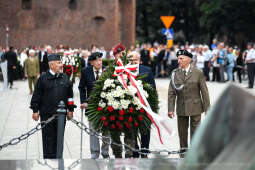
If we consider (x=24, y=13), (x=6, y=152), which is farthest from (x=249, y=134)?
(x=24, y=13)

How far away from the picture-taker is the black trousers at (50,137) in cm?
823

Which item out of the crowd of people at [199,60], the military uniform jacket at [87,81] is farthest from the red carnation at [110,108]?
the crowd of people at [199,60]

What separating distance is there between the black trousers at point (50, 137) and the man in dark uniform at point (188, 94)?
1907mm

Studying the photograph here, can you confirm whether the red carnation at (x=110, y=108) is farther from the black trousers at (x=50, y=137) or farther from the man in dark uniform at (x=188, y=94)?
the man in dark uniform at (x=188, y=94)

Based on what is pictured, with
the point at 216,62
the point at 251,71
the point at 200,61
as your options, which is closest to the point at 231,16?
the point at 216,62

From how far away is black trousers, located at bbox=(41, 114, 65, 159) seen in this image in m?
8.23

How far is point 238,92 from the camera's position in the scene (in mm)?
3154

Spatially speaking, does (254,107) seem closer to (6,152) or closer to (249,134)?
(249,134)

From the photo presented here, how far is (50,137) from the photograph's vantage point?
8.27 metres

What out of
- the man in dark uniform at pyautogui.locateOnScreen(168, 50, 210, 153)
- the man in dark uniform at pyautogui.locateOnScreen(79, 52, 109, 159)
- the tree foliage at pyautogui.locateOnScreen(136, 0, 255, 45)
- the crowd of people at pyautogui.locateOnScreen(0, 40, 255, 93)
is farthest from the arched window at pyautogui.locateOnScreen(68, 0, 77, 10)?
the man in dark uniform at pyautogui.locateOnScreen(168, 50, 210, 153)

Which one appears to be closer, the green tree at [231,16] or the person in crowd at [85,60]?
the person in crowd at [85,60]

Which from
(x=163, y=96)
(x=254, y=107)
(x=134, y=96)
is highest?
(x=254, y=107)

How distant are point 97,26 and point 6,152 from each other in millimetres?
29471

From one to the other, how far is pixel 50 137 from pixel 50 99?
565 millimetres
